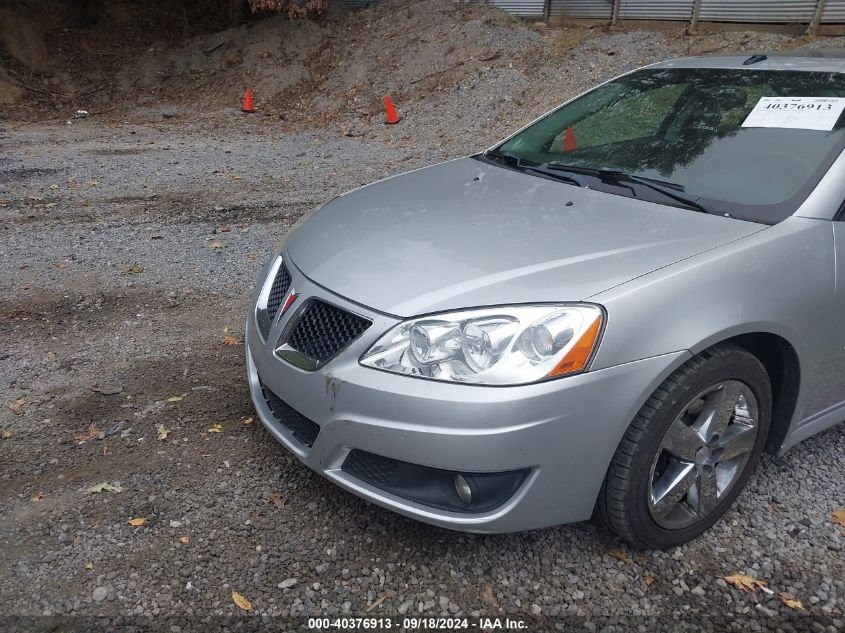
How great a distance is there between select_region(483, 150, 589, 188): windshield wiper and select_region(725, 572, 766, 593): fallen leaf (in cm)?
166

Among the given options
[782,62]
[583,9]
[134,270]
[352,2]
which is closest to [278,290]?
[782,62]

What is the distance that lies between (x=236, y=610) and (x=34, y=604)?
2.21 feet

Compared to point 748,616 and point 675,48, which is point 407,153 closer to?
point 675,48

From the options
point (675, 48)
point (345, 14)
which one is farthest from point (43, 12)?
point (675, 48)

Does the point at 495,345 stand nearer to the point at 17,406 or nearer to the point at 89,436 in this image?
the point at 89,436

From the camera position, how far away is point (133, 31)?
1670 cm

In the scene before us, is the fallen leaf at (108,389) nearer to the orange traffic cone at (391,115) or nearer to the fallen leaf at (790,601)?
the fallen leaf at (790,601)

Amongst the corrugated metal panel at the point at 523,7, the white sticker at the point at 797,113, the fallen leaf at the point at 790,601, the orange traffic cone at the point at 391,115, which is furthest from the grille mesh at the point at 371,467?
the corrugated metal panel at the point at 523,7

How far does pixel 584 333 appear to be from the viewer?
7.00 ft

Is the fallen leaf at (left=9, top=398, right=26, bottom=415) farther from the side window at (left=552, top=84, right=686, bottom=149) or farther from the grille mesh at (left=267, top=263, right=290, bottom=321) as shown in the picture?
the side window at (left=552, top=84, right=686, bottom=149)

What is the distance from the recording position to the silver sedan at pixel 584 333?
215cm

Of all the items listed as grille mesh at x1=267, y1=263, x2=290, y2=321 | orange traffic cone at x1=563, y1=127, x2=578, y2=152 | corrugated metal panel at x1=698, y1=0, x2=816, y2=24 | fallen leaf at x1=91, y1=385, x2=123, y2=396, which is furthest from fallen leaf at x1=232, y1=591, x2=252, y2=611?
corrugated metal panel at x1=698, y1=0, x2=816, y2=24

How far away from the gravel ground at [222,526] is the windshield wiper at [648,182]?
1.24 meters

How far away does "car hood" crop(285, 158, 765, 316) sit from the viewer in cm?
230
